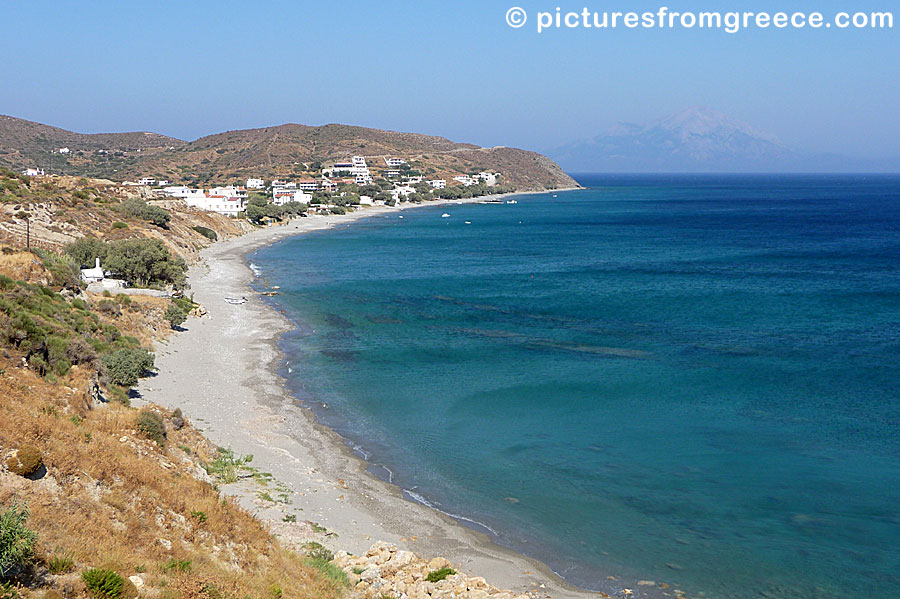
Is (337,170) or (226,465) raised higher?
(337,170)

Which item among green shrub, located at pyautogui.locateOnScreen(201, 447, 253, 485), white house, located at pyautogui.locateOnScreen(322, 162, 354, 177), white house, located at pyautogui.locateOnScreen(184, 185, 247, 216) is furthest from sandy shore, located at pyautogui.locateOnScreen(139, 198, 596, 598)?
white house, located at pyautogui.locateOnScreen(322, 162, 354, 177)

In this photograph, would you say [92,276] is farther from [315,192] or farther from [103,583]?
[315,192]

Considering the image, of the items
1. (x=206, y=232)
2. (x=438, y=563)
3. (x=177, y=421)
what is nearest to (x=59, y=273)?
(x=177, y=421)

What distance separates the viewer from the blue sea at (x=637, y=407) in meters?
19.6

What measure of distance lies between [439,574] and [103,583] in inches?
288

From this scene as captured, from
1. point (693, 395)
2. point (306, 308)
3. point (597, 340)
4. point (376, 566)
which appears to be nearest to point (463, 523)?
point (376, 566)

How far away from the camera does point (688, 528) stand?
2044cm

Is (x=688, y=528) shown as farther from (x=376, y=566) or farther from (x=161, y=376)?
(x=161, y=376)

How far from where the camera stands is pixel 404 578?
15977 millimetres

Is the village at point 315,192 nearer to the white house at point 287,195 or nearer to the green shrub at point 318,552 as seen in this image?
the white house at point 287,195

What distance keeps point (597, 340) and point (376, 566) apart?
27334mm

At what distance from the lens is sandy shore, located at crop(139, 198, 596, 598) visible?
18.5 metres

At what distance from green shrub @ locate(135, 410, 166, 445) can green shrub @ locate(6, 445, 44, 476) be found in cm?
619

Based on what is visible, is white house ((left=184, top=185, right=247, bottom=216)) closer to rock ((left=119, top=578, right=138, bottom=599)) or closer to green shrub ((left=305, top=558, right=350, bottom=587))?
green shrub ((left=305, top=558, right=350, bottom=587))
